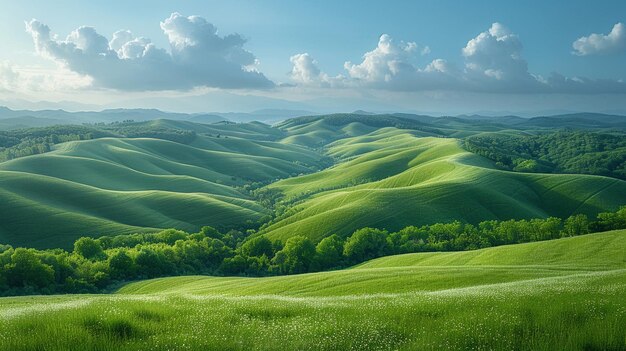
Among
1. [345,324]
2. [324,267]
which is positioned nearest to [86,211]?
[324,267]

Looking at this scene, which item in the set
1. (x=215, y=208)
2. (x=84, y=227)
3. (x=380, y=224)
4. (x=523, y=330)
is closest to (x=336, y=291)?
(x=523, y=330)

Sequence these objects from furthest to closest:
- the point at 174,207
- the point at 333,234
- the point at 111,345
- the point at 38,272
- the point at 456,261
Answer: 1. the point at 174,207
2. the point at 333,234
3. the point at 38,272
4. the point at 456,261
5. the point at 111,345

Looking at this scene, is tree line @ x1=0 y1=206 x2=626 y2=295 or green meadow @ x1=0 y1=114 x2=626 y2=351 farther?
tree line @ x1=0 y1=206 x2=626 y2=295

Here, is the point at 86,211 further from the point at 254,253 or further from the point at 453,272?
the point at 453,272

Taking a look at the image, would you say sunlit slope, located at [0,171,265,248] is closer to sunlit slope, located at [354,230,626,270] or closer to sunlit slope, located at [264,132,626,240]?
sunlit slope, located at [264,132,626,240]

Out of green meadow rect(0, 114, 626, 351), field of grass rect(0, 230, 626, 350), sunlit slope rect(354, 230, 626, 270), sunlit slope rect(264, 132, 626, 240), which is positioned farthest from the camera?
sunlit slope rect(264, 132, 626, 240)

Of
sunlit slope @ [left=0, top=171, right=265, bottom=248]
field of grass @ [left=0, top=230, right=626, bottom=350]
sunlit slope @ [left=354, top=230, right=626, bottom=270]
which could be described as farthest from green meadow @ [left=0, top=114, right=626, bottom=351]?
sunlit slope @ [left=0, top=171, right=265, bottom=248]

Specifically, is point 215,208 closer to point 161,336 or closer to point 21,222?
point 21,222
